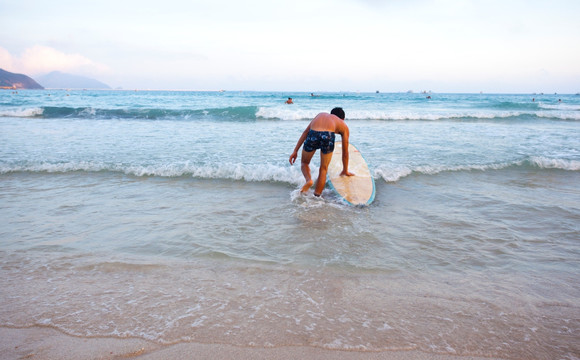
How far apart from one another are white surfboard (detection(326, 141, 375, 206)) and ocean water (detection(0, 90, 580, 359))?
0.18 m

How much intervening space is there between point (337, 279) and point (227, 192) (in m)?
3.25

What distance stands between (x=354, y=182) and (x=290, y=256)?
111 inches

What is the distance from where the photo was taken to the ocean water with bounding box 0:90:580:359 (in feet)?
7.74

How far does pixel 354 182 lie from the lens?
5910 millimetres

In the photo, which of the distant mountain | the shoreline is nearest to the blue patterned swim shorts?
the shoreline

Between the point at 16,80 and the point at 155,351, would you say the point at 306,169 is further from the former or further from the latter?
the point at 16,80

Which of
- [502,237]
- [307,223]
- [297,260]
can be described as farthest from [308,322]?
[502,237]

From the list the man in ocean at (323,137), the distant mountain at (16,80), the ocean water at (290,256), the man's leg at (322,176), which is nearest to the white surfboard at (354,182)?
the ocean water at (290,256)

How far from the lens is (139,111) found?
21531 millimetres

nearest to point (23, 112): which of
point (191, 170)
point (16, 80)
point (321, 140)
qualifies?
point (191, 170)

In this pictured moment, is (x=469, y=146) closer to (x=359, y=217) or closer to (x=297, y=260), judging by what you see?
(x=359, y=217)

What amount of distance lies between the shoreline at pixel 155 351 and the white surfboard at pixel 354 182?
3233 millimetres

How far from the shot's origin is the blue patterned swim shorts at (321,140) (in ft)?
18.0

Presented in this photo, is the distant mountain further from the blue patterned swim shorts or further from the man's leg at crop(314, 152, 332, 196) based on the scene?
the man's leg at crop(314, 152, 332, 196)
